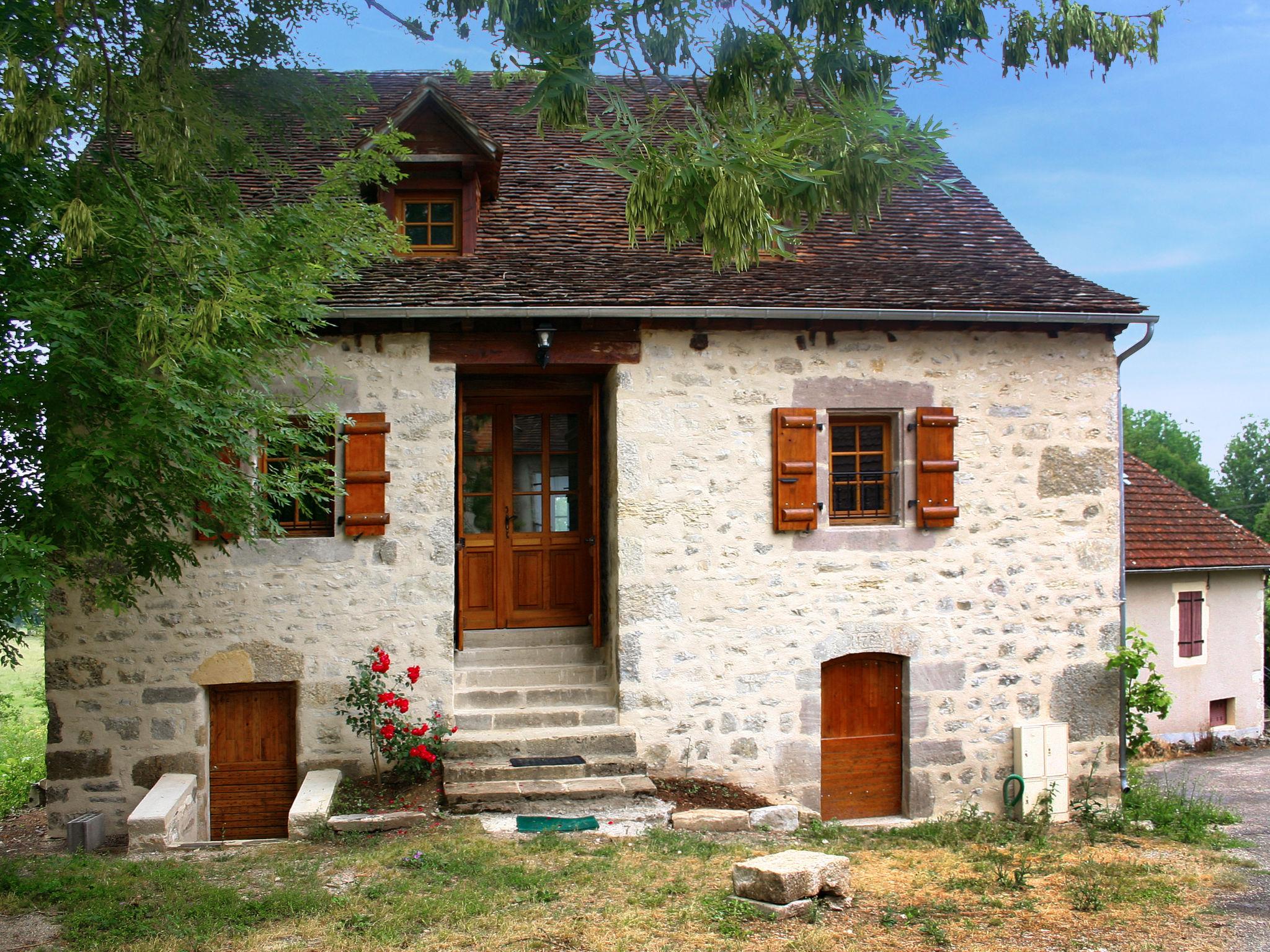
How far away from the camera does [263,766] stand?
8.05 metres

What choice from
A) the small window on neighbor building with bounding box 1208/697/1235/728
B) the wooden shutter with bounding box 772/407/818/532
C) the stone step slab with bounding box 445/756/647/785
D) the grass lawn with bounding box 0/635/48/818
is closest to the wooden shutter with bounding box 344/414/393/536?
the stone step slab with bounding box 445/756/647/785

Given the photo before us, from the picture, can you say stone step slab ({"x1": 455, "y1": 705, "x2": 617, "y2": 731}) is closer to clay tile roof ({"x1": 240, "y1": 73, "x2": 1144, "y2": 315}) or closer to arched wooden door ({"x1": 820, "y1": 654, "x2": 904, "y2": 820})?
arched wooden door ({"x1": 820, "y1": 654, "x2": 904, "y2": 820})

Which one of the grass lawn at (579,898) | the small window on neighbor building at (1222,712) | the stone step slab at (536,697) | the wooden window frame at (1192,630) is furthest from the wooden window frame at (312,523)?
the small window on neighbor building at (1222,712)

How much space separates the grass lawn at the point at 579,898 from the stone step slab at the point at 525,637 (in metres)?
2.01

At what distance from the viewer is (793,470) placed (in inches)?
328

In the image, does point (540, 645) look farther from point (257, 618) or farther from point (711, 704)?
point (257, 618)

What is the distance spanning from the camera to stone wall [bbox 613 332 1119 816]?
27.0 feet

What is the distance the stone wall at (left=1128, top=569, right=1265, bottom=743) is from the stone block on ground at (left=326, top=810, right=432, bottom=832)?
1126cm

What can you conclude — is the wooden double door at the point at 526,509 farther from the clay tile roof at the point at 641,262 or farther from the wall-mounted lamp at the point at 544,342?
the clay tile roof at the point at 641,262

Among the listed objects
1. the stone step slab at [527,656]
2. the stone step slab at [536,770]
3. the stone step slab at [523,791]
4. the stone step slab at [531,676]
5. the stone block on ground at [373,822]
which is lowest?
the stone block on ground at [373,822]

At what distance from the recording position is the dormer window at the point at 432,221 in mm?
8773

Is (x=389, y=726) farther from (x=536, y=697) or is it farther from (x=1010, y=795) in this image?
(x=1010, y=795)

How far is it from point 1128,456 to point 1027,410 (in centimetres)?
898

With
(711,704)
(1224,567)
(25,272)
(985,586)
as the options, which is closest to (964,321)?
(985,586)
